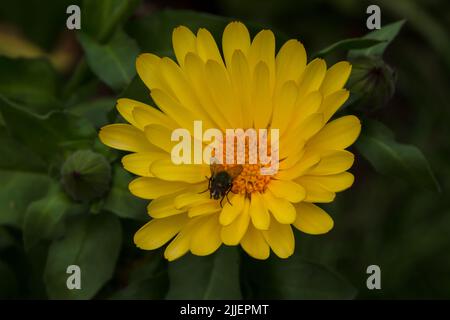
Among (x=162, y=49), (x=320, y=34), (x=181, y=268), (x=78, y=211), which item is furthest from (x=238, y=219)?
(x=320, y=34)

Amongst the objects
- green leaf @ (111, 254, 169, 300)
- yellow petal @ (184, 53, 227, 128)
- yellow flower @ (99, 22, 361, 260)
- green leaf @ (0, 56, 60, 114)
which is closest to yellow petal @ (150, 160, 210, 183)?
yellow flower @ (99, 22, 361, 260)

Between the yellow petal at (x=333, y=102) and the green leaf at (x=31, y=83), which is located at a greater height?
the green leaf at (x=31, y=83)

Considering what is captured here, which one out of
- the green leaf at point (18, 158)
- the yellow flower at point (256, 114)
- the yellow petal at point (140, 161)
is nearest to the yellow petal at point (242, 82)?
the yellow flower at point (256, 114)

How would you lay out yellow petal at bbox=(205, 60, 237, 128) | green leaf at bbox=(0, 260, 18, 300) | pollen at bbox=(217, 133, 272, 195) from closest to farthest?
1. yellow petal at bbox=(205, 60, 237, 128)
2. pollen at bbox=(217, 133, 272, 195)
3. green leaf at bbox=(0, 260, 18, 300)

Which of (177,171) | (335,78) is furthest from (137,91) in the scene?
(335,78)

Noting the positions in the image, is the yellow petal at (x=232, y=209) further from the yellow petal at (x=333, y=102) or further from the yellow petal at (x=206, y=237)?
the yellow petal at (x=333, y=102)

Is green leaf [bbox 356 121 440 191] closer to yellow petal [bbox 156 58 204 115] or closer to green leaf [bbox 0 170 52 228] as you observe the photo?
yellow petal [bbox 156 58 204 115]
